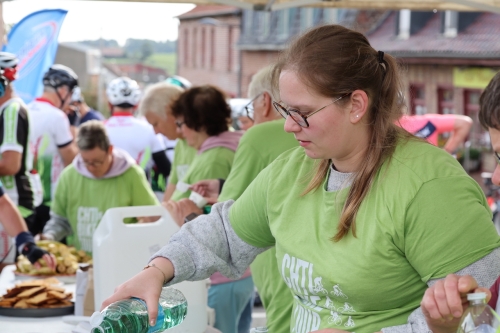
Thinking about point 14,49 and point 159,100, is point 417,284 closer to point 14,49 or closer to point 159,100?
point 159,100

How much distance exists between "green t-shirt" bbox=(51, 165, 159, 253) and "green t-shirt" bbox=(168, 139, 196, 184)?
1.11 feet

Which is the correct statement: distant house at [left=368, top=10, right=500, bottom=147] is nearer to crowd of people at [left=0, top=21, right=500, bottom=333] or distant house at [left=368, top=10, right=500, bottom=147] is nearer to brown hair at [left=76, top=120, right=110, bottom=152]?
brown hair at [left=76, top=120, right=110, bottom=152]

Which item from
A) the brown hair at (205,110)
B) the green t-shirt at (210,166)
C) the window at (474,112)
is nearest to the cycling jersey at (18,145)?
the brown hair at (205,110)

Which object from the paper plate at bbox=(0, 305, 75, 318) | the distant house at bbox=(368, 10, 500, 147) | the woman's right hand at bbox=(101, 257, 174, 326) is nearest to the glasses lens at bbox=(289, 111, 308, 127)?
the woman's right hand at bbox=(101, 257, 174, 326)

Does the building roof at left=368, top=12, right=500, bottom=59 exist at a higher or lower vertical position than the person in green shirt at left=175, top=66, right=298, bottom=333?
higher

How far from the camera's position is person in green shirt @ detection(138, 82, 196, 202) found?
5203 millimetres

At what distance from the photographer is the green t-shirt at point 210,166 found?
4.30 meters

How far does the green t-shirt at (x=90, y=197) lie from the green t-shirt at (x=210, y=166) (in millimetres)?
532

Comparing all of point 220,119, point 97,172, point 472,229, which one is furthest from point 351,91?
point 97,172

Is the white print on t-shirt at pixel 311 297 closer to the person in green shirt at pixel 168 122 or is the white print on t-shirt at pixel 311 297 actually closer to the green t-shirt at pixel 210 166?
the green t-shirt at pixel 210 166

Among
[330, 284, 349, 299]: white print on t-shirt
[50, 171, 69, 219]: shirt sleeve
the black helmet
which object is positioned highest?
the black helmet

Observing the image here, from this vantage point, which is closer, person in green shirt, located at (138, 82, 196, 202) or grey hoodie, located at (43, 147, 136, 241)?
grey hoodie, located at (43, 147, 136, 241)

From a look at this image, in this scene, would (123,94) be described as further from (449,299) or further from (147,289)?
(449,299)

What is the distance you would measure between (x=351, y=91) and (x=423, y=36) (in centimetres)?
2088
